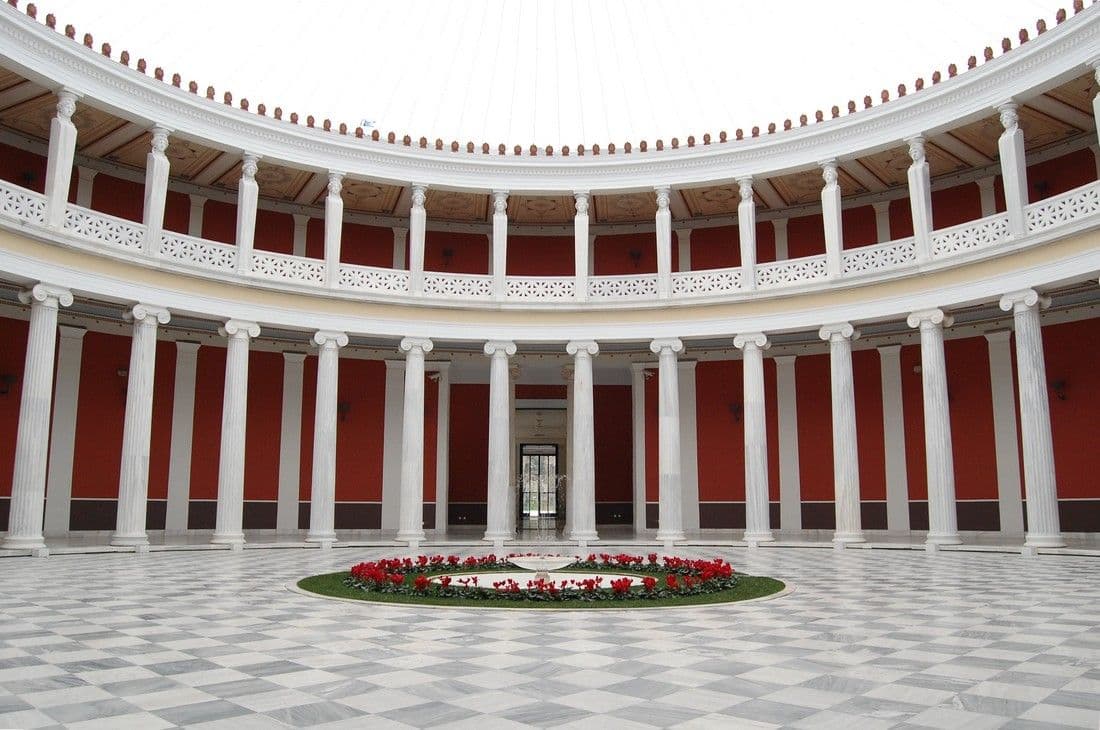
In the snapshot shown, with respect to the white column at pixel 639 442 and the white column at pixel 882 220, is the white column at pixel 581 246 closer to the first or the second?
the white column at pixel 639 442

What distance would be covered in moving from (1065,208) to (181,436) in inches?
944

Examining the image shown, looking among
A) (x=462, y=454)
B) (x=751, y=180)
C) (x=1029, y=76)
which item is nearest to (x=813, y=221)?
(x=751, y=180)

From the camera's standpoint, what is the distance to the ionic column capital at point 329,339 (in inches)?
903

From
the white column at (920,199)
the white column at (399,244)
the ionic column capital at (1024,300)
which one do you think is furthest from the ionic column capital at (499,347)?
the ionic column capital at (1024,300)

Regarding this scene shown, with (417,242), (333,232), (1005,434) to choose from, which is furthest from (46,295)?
(1005,434)

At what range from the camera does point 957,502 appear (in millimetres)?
23469

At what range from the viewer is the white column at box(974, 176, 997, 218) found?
23.2m

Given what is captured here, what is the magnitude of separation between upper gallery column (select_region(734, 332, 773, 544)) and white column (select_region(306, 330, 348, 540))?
37.6 feet

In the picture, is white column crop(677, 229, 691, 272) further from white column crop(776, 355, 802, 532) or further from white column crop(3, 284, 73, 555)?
white column crop(3, 284, 73, 555)

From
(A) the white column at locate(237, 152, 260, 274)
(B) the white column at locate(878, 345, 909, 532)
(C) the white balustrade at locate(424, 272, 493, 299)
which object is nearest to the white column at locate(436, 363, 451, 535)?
(C) the white balustrade at locate(424, 272, 493, 299)

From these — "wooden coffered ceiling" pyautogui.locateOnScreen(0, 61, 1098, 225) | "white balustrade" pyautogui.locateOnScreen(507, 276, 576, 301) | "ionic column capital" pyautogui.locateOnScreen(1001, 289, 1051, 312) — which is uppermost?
"wooden coffered ceiling" pyautogui.locateOnScreen(0, 61, 1098, 225)

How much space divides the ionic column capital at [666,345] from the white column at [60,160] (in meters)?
15.5

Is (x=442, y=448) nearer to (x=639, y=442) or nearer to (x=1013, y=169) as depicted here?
(x=639, y=442)

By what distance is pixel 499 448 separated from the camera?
2412cm
